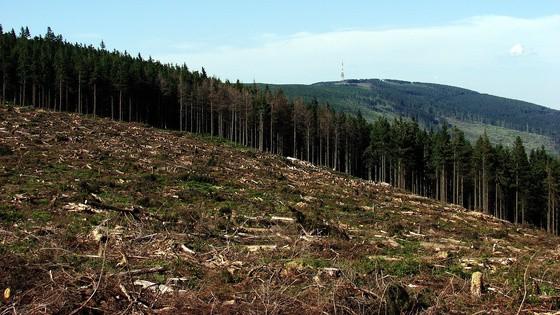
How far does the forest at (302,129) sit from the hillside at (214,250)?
41.8 m

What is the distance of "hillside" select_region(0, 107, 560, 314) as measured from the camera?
9.05 meters

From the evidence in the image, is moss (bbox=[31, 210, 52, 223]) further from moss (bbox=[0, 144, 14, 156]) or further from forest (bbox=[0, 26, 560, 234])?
forest (bbox=[0, 26, 560, 234])

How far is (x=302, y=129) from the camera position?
3848 inches

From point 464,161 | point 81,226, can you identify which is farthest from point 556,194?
point 81,226

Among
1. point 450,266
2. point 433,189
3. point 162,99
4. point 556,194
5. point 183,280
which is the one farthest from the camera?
point 162,99

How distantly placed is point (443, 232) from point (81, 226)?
1876cm

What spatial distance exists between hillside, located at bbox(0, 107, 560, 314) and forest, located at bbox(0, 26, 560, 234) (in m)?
41.8

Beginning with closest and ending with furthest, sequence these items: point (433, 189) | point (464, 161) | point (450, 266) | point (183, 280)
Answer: point (183, 280) → point (450, 266) → point (464, 161) → point (433, 189)

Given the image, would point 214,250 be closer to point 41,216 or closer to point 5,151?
point 41,216

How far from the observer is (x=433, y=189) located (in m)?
90.8

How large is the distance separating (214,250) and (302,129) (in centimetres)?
8455

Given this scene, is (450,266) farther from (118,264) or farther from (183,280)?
(118,264)

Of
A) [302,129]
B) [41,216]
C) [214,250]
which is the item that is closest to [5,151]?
[41,216]

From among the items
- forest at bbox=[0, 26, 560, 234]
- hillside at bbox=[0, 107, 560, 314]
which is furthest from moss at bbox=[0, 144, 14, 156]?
forest at bbox=[0, 26, 560, 234]
